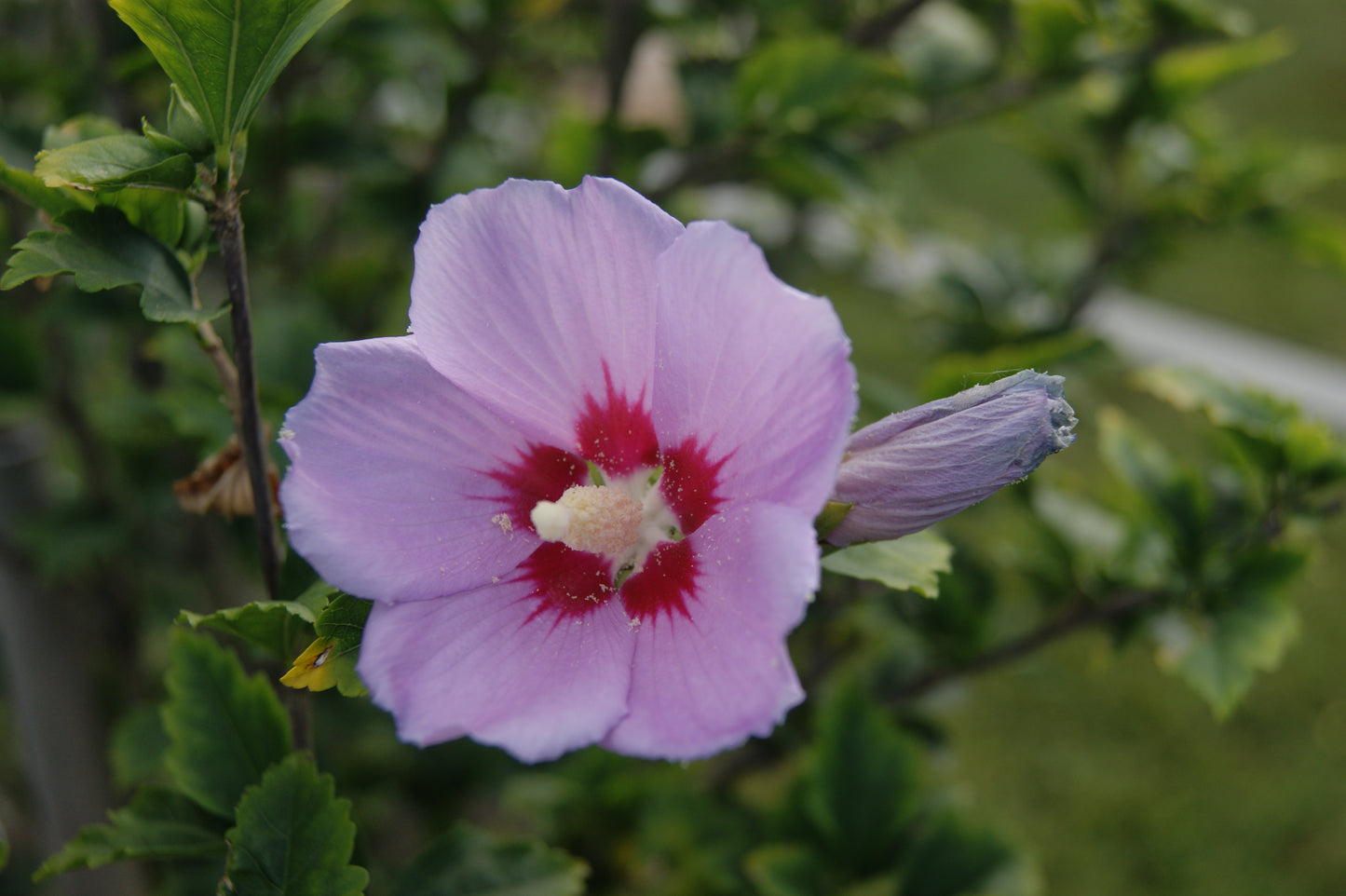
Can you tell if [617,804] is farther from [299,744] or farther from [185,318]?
[185,318]

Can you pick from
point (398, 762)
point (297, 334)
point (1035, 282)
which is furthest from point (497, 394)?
point (1035, 282)

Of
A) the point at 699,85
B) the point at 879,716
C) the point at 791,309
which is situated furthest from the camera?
the point at 699,85

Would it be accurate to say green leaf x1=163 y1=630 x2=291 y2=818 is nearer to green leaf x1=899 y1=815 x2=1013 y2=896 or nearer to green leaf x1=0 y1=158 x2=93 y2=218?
green leaf x1=0 y1=158 x2=93 y2=218

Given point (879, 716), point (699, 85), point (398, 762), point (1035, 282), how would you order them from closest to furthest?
point (879, 716)
point (699, 85)
point (398, 762)
point (1035, 282)

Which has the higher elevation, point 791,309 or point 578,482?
point 791,309

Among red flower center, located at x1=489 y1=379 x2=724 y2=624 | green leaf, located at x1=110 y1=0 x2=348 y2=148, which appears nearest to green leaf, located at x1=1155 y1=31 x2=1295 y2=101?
red flower center, located at x1=489 y1=379 x2=724 y2=624

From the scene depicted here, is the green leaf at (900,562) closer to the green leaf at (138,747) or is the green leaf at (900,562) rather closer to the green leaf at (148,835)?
the green leaf at (148,835)

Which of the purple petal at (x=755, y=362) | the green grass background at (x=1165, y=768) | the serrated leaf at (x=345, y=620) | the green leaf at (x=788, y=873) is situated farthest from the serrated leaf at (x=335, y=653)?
the green grass background at (x=1165, y=768)

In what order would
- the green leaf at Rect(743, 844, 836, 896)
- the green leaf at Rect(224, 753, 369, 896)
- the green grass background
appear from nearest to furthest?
the green leaf at Rect(224, 753, 369, 896) < the green leaf at Rect(743, 844, 836, 896) < the green grass background
